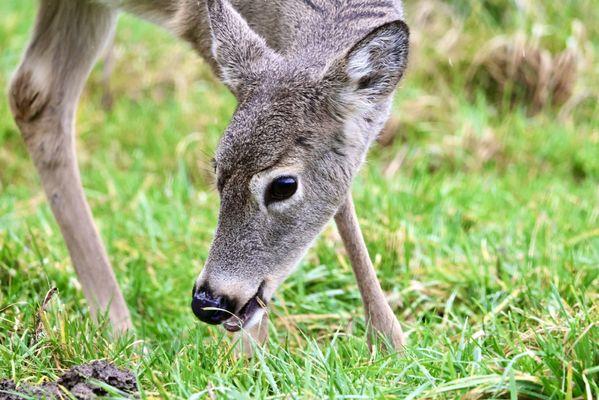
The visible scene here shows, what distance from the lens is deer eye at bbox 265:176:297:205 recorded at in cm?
395

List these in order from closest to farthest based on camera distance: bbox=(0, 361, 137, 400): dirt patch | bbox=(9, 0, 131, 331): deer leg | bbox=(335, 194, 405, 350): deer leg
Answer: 1. bbox=(0, 361, 137, 400): dirt patch
2. bbox=(335, 194, 405, 350): deer leg
3. bbox=(9, 0, 131, 331): deer leg

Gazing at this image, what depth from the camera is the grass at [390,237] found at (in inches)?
139

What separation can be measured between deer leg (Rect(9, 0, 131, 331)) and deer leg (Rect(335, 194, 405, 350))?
129cm

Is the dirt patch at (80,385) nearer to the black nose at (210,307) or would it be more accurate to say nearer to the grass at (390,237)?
the grass at (390,237)

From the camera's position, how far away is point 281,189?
3.98 metres

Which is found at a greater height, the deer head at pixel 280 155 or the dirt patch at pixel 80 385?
the deer head at pixel 280 155

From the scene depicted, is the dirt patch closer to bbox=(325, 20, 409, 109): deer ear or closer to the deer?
the deer

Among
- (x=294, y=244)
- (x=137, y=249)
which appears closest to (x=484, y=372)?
(x=294, y=244)

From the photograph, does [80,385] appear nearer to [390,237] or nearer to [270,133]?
[270,133]

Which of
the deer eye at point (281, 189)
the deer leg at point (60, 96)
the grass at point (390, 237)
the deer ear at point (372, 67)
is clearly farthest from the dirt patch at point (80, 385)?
the deer leg at point (60, 96)

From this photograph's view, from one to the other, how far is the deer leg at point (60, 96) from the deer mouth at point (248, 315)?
1349 millimetres

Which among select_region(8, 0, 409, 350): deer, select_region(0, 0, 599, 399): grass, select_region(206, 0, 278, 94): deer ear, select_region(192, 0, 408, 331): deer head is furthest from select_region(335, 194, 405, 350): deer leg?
select_region(206, 0, 278, 94): deer ear

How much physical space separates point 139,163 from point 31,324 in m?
3.45

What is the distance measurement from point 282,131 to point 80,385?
1.22 m
